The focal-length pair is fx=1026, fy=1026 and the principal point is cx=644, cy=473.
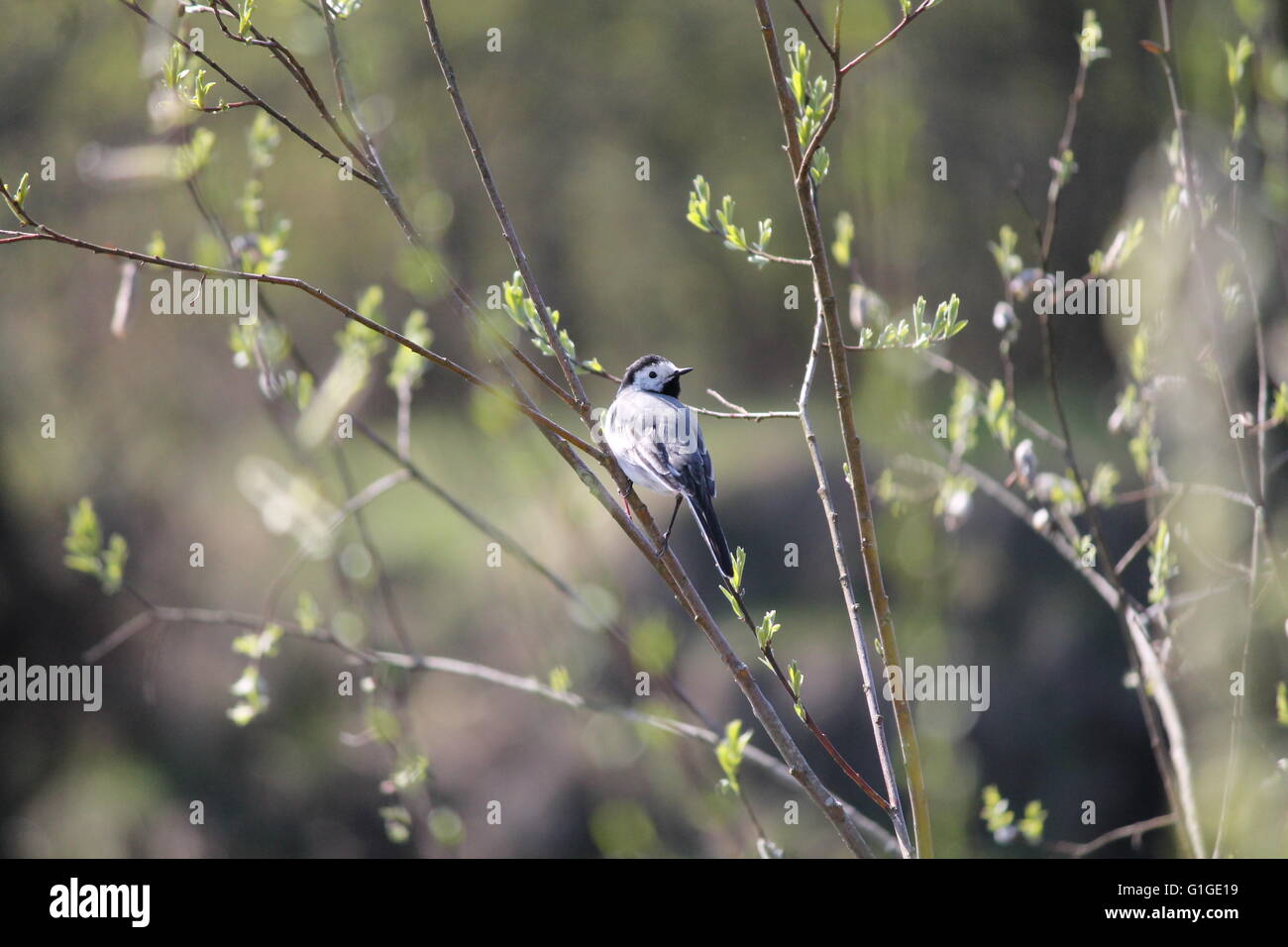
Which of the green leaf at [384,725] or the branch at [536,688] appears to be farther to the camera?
the green leaf at [384,725]

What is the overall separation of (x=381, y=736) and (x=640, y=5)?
446 cm

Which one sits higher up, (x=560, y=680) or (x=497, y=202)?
(x=497, y=202)

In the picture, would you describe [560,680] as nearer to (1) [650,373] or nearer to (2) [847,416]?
(2) [847,416]

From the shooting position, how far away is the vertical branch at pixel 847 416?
128 cm

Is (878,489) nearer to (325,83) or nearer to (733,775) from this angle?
(733,775)

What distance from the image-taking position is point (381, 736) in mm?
2355

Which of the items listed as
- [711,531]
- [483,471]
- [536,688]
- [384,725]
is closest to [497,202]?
[711,531]

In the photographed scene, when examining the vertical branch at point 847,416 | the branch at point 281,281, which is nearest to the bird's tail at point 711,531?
the vertical branch at point 847,416

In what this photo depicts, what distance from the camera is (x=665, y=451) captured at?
231 centimetres

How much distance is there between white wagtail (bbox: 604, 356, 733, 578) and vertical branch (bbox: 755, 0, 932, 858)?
667 mm

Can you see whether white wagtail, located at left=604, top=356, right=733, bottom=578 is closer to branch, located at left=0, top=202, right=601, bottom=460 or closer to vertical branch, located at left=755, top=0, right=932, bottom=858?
vertical branch, located at left=755, top=0, right=932, bottom=858

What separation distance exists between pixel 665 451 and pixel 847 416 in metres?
0.96

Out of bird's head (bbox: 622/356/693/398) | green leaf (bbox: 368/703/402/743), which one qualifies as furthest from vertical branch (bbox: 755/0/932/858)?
bird's head (bbox: 622/356/693/398)

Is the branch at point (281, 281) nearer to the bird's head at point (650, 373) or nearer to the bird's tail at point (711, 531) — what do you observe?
the bird's tail at point (711, 531)
